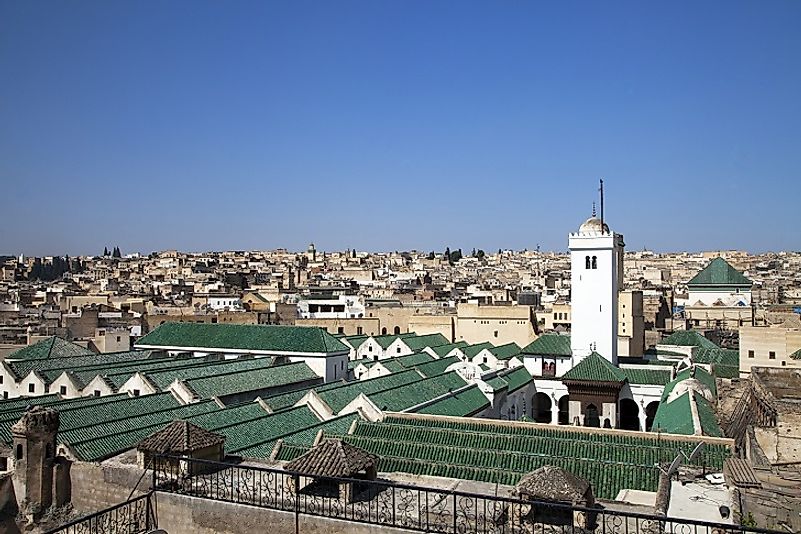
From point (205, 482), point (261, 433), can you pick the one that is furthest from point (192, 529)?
point (261, 433)

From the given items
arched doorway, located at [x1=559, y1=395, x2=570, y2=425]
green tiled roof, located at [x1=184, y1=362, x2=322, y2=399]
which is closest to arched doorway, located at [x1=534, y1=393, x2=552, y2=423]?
arched doorway, located at [x1=559, y1=395, x2=570, y2=425]

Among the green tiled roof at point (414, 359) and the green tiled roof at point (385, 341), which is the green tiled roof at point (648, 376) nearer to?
the green tiled roof at point (414, 359)

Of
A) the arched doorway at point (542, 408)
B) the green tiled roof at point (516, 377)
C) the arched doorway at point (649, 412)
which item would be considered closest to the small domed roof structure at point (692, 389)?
the arched doorway at point (649, 412)

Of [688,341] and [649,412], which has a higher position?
[688,341]

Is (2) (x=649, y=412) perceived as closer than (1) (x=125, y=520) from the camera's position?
No

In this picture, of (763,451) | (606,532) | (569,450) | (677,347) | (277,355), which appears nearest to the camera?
(606,532)

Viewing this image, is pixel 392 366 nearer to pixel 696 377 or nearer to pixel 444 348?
pixel 444 348

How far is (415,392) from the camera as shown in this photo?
2248cm

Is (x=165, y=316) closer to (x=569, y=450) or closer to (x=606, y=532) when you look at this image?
(x=569, y=450)

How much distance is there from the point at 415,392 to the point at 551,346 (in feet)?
37.7

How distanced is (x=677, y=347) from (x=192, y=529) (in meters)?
31.0

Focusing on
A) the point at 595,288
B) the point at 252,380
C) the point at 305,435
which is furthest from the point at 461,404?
the point at 595,288

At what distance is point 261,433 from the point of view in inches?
654

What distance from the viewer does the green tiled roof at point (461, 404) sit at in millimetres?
21594
